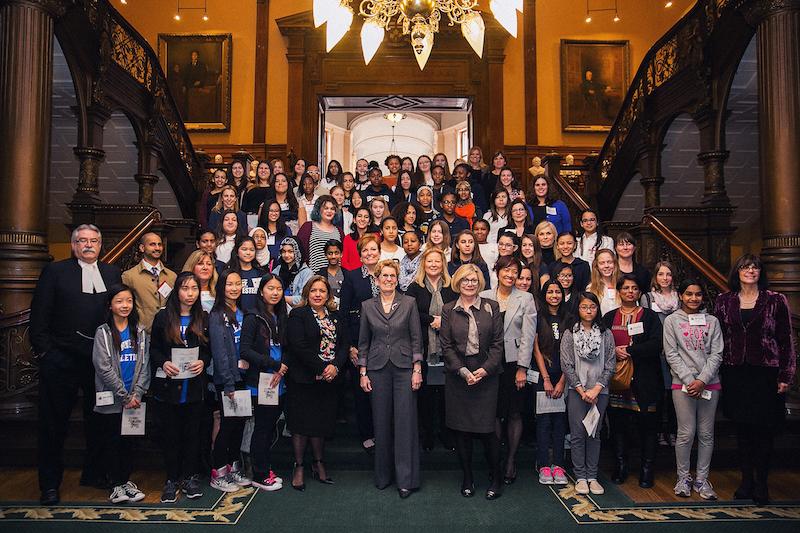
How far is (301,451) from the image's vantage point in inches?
165

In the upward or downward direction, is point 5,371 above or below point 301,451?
above

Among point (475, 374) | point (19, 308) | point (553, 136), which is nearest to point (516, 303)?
point (475, 374)

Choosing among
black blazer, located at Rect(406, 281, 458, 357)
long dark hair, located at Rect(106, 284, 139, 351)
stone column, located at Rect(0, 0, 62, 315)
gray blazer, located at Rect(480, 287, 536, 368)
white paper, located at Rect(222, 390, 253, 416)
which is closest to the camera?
long dark hair, located at Rect(106, 284, 139, 351)

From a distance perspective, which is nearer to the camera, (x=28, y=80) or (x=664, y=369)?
(x=664, y=369)

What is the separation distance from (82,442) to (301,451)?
1850 mm

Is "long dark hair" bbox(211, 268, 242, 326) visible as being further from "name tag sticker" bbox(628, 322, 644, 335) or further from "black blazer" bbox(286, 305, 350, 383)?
"name tag sticker" bbox(628, 322, 644, 335)

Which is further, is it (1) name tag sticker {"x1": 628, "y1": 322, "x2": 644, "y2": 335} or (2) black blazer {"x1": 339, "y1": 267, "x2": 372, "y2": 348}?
(2) black blazer {"x1": 339, "y1": 267, "x2": 372, "y2": 348}

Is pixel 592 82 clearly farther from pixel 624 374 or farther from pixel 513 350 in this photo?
pixel 513 350

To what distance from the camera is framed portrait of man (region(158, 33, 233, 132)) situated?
38.6 feet

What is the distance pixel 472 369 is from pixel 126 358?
2.32 meters

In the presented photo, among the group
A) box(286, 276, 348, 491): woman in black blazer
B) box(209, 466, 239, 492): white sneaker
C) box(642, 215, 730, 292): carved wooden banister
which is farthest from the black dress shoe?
box(642, 215, 730, 292): carved wooden banister

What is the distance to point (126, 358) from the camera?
12.7 feet

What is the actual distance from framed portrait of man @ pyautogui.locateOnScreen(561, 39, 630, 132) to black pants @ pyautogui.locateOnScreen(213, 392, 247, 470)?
9.72 metres

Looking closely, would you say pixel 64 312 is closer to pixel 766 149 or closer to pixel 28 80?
pixel 28 80
